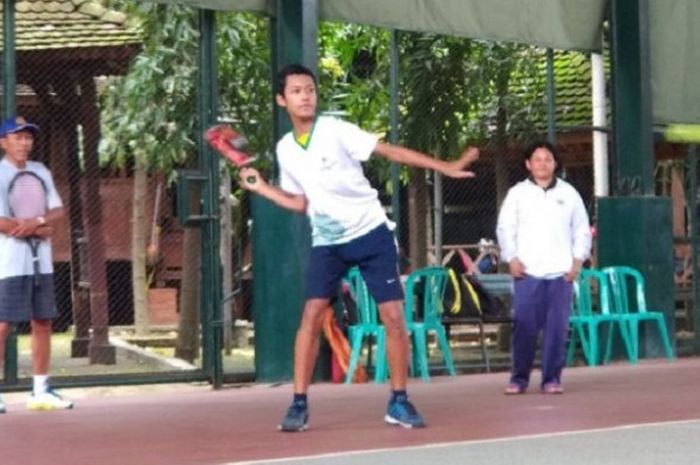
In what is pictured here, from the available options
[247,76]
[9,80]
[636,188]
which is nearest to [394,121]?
[247,76]

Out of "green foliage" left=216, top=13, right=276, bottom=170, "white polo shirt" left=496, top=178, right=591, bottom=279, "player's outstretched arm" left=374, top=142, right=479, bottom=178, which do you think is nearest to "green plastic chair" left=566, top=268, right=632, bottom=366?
"green foliage" left=216, top=13, right=276, bottom=170

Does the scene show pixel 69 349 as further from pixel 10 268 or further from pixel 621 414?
pixel 621 414

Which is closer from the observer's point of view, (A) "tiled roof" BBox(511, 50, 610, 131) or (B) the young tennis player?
(B) the young tennis player

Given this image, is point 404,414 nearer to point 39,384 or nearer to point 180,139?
point 39,384

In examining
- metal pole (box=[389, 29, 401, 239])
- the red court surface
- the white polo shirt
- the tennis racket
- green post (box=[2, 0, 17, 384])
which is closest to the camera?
the red court surface

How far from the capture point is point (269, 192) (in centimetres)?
1076

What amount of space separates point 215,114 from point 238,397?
7.79 ft

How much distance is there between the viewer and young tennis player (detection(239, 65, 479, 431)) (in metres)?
10.8

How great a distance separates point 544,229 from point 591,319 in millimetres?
4069

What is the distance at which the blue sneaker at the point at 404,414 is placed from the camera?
10.9 metres

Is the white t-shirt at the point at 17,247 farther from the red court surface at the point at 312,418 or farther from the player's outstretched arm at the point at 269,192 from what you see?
the player's outstretched arm at the point at 269,192

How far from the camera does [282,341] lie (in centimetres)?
1555

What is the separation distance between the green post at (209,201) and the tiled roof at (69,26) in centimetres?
67

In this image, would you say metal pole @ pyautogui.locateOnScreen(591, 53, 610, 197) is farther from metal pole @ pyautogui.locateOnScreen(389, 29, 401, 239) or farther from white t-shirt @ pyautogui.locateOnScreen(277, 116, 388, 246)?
white t-shirt @ pyautogui.locateOnScreen(277, 116, 388, 246)
